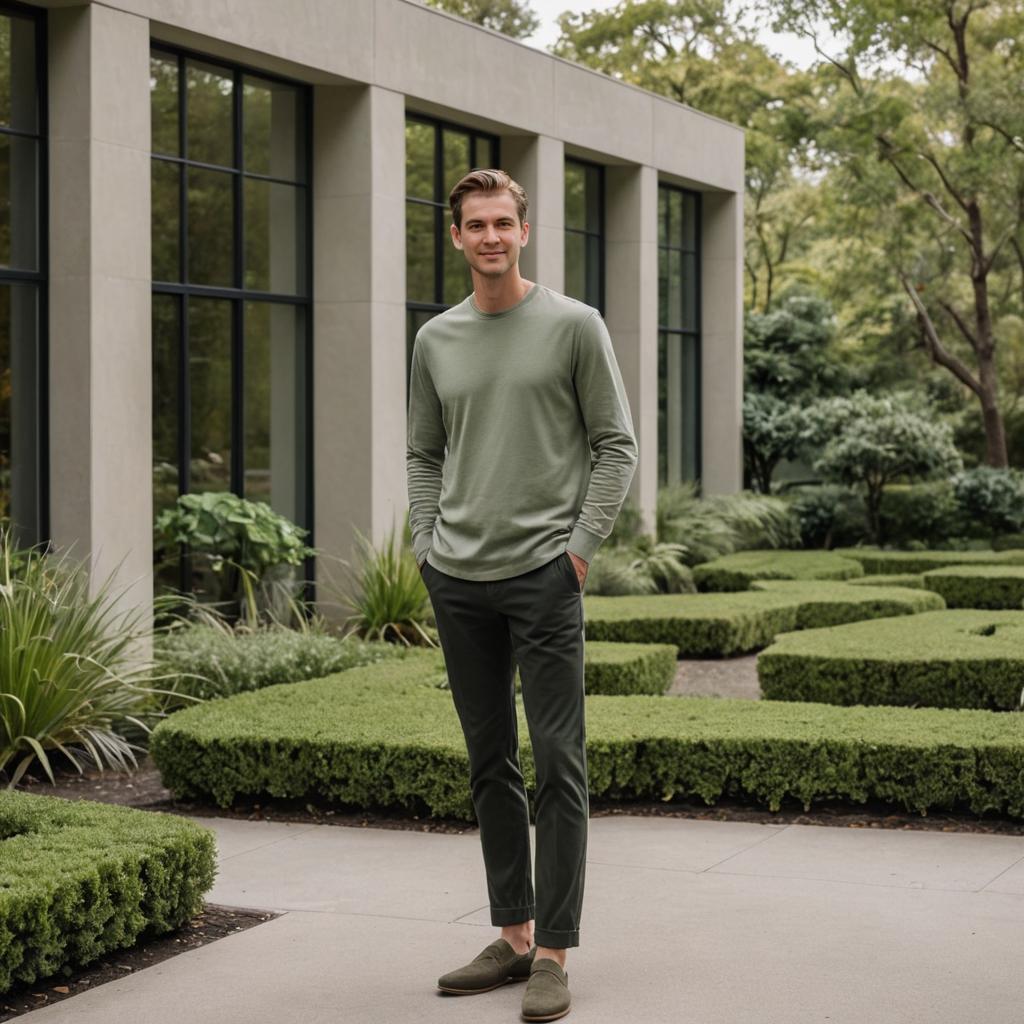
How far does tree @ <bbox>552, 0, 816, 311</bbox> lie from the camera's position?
114ft

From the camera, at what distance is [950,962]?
179 inches

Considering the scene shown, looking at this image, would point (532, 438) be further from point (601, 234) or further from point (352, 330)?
point (601, 234)

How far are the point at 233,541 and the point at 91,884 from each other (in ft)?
24.5

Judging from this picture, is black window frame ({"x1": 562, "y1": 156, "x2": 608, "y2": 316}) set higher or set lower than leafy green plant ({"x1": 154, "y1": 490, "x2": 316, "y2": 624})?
higher

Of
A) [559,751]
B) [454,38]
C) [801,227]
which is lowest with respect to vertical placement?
[559,751]

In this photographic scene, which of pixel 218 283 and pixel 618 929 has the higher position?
pixel 218 283

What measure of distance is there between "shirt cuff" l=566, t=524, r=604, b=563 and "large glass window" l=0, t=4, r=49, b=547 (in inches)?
283

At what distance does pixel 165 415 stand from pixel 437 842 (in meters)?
6.26

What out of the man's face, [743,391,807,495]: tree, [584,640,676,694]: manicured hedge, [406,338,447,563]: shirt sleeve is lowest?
[584,640,676,694]: manicured hedge

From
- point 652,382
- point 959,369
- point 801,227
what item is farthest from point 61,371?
point 801,227

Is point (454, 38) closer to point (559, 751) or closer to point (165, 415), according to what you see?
point (165, 415)

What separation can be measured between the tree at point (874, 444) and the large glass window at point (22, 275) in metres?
12.9

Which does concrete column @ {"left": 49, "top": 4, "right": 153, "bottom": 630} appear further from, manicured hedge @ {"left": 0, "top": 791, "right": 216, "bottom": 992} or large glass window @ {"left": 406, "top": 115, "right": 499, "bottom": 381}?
manicured hedge @ {"left": 0, "top": 791, "right": 216, "bottom": 992}

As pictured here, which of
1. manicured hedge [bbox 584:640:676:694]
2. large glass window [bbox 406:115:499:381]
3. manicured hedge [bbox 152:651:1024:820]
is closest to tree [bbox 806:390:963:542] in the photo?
large glass window [bbox 406:115:499:381]
